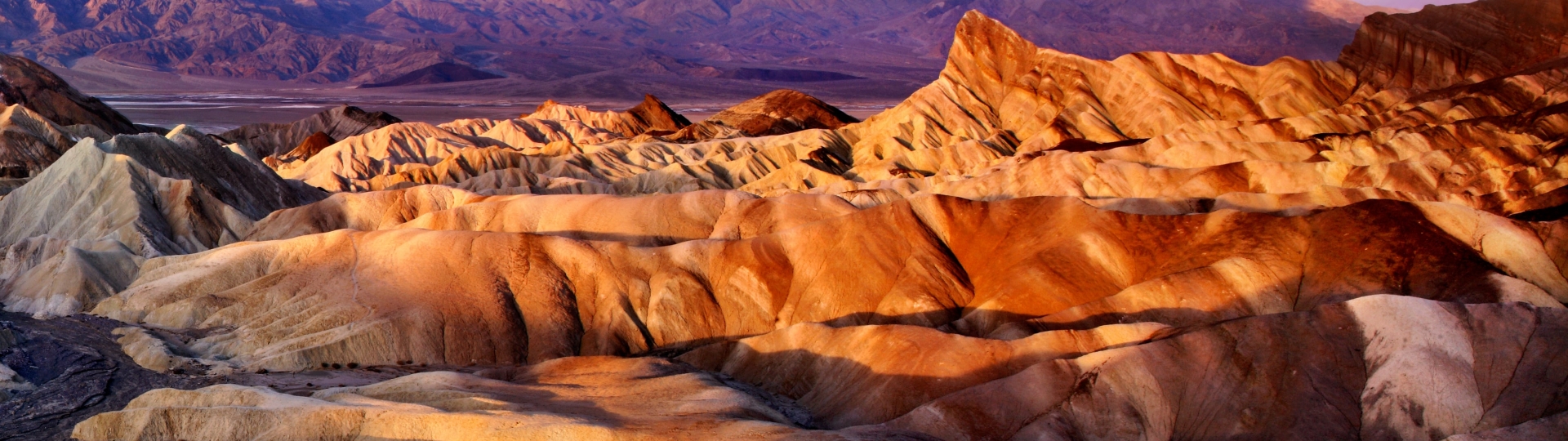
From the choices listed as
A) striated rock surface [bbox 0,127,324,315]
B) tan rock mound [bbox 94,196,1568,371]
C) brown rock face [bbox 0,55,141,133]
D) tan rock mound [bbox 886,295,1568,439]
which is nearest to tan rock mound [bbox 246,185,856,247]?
striated rock surface [bbox 0,127,324,315]

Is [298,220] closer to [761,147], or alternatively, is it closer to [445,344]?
[445,344]

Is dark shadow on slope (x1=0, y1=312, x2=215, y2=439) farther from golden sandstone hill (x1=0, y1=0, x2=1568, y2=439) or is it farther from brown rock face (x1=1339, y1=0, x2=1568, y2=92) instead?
brown rock face (x1=1339, y1=0, x2=1568, y2=92)

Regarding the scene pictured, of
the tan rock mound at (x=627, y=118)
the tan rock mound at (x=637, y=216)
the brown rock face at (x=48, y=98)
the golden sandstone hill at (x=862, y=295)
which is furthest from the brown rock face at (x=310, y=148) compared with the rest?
the tan rock mound at (x=637, y=216)

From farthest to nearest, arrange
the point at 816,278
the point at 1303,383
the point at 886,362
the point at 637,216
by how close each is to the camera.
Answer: the point at 637,216 < the point at 816,278 < the point at 886,362 < the point at 1303,383

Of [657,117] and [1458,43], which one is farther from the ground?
[1458,43]

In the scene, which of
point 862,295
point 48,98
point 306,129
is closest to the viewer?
point 862,295

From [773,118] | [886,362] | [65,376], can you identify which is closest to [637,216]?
[886,362]

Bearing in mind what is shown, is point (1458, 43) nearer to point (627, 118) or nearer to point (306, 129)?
point (627, 118)
